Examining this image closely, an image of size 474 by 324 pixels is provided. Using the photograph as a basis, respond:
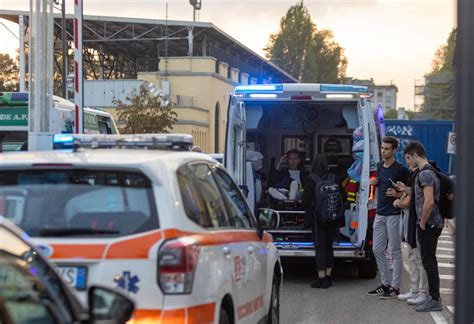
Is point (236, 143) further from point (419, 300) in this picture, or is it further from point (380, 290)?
point (419, 300)

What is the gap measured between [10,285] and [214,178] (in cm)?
265

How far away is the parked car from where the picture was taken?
258 centimetres

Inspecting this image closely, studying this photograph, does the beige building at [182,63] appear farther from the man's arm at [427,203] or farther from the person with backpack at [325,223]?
the man's arm at [427,203]

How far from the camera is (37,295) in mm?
2662

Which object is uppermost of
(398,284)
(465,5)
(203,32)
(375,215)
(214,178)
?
(203,32)

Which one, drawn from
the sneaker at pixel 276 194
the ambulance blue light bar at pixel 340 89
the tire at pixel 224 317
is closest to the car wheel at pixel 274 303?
the tire at pixel 224 317

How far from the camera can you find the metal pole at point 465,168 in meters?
2.99

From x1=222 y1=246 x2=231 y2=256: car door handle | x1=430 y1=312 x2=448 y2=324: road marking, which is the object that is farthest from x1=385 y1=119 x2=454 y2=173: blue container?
x1=222 y1=246 x2=231 y2=256: car door handle

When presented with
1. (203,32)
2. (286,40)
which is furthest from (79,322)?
(286,40)

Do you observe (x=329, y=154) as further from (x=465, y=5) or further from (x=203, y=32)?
(x=203, y=32)

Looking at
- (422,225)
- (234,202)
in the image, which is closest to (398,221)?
(422,225)

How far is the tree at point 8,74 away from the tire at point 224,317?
135 feet

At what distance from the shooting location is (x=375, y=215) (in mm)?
9062

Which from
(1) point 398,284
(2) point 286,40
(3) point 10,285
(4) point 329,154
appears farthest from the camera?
(2) point 286,40
